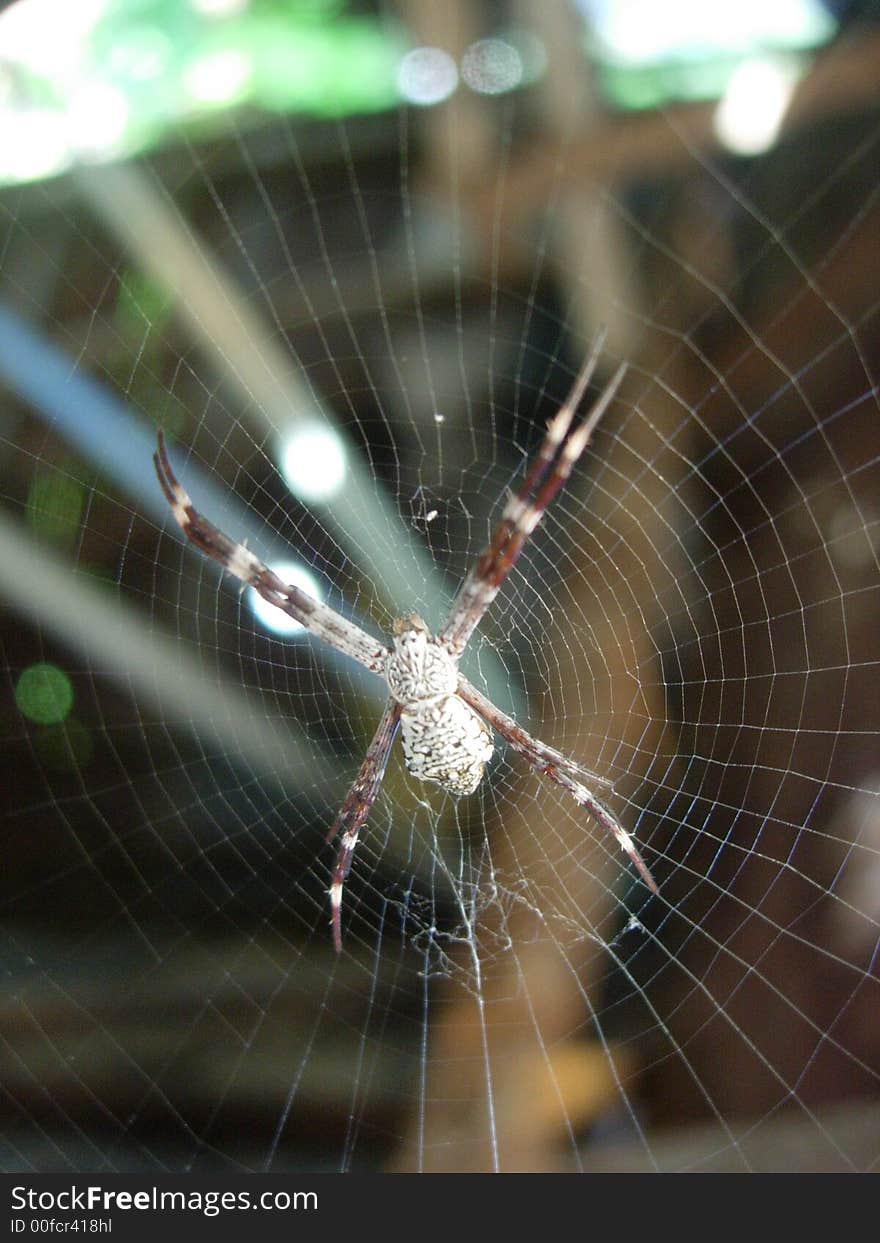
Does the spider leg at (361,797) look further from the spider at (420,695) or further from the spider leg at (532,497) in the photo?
the spider leg at (532,497)

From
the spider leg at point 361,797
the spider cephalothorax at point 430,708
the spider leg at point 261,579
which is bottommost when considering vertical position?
the spider leg at point 361,797

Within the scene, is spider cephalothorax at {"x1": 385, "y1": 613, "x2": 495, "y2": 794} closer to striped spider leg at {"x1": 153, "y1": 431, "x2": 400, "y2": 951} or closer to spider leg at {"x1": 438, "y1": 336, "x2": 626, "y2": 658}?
striped spider leg at {"x1": 153, "y1": 431, "x2": 400, "y2": 951}

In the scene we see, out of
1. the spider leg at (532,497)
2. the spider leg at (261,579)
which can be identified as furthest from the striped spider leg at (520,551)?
the spider leg at (261,579)

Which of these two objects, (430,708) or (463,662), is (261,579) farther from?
(463,662)

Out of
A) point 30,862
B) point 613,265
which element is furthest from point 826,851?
point 30,862

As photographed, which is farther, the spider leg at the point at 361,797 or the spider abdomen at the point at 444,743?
the spider leg at the point at 361,797

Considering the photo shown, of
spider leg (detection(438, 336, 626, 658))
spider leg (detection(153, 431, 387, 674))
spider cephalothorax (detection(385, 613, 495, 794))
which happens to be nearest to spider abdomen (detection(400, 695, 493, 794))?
spider cephalothorax (detection(385, 613, 495, 794))

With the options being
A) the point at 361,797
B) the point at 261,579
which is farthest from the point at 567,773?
the point at 261,579
